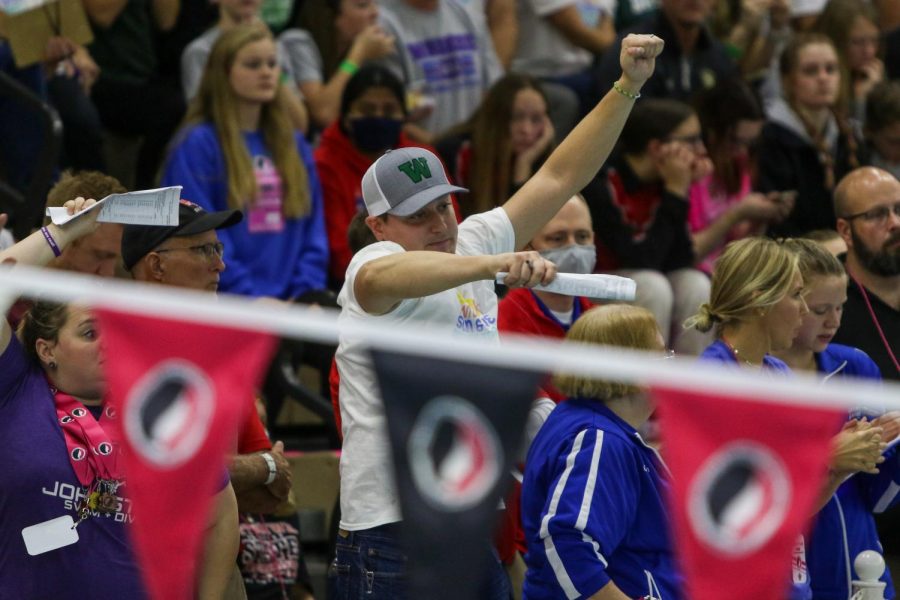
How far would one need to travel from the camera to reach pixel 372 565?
4.15 m

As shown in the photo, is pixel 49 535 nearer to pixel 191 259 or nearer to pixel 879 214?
pixel 191 259

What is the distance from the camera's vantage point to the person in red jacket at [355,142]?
7379 mm

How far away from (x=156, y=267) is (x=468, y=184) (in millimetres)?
2970

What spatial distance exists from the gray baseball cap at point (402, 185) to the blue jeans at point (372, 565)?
2.81ft

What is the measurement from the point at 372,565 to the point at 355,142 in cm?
360

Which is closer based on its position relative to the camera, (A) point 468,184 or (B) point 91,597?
(B) point 91,597

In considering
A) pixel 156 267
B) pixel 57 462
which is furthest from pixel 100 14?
pixel 57 462

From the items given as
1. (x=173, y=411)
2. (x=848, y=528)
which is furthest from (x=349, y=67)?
(x=173, y=411)

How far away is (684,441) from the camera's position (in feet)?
9.50

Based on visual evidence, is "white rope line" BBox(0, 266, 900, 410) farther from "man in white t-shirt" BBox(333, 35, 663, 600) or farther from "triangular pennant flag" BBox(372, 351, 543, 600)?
"man in white t-shirt" BBox(333, 35, 663, 600)

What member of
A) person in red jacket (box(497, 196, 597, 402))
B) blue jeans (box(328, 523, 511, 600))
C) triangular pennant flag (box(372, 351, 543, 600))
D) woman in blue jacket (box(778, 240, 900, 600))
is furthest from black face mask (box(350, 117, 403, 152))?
triangular pennant flag (box(372, 351, 543, 600))

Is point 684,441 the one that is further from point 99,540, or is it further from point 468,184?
point 468,184

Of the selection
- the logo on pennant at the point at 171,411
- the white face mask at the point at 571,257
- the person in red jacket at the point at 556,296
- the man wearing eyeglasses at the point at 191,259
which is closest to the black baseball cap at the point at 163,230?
the man wearing eyeglasses at the point at 191,259

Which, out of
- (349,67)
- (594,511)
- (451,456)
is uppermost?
(349,67)
